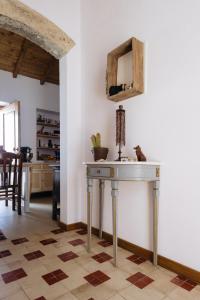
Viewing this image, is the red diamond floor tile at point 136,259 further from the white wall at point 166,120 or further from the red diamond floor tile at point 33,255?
the red diamond floor tile at point 33,255

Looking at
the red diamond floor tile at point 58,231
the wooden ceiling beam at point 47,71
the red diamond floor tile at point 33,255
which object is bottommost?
the red diamond floor tile at point 58,231

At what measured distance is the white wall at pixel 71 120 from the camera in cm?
273

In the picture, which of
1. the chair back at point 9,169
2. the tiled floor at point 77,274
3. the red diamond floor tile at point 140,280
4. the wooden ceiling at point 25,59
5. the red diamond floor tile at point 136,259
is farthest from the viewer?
the wooden ceiling at point 25,59

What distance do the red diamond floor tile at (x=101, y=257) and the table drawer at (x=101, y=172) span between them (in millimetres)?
780

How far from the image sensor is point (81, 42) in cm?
285

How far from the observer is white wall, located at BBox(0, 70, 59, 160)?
5.01m

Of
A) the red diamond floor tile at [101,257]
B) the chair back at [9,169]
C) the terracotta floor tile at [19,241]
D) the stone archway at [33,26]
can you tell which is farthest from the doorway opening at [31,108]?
the red diamond floor tile at [101,257]

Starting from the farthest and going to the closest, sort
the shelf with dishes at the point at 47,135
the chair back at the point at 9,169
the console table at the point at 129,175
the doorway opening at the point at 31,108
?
the shelf with dishes at the point at 47,135 → the doorway opening at the point at 31,108 → the chair back at the point at 9,169 → the console table at the point at 129,175

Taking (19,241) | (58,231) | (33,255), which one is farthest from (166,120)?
(19,241)

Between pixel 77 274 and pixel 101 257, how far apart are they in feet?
1.15

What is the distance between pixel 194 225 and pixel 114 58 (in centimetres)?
181

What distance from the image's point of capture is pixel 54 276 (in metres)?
1.64

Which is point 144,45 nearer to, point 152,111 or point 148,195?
point 152,111

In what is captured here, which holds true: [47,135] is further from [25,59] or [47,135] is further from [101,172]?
[101,172]
